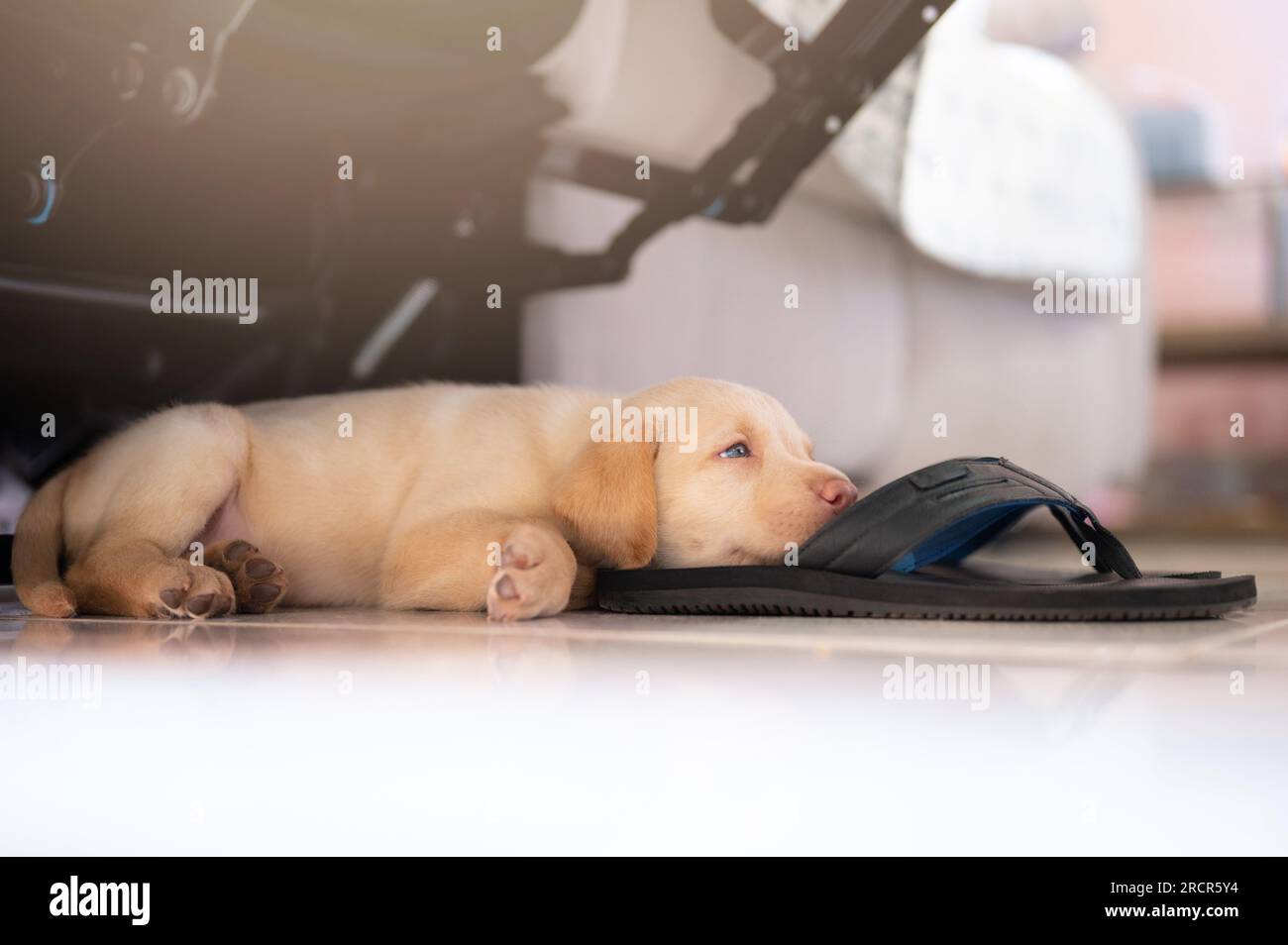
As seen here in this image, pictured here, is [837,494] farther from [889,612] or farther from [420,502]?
[420,502]

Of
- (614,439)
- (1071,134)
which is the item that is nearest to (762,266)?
(1071,134)

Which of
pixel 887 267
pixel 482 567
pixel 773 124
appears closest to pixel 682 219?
pixel 773 124

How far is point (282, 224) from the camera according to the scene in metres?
2.14

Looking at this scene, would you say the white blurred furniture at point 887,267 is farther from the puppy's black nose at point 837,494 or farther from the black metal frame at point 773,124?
the puppy's black nose at point 837,494

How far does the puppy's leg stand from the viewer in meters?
1.23

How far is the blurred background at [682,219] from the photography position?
1.75 metres

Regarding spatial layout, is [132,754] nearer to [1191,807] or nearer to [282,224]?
[1191,807]

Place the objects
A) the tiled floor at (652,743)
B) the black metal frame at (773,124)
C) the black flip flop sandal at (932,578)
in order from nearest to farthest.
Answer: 1. the tiled floor at (652,743)
2. the black flip flop sandal at (932,578)
3. the black metal frame at (773,124)

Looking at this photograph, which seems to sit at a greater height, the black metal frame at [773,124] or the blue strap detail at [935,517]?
the black metal frame at [773,124]

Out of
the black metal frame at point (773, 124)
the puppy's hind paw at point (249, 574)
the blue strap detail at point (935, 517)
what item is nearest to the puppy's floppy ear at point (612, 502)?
the blue strap detail at point (935, 517)

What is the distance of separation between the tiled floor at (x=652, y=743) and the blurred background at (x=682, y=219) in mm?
824

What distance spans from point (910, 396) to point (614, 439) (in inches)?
90.7

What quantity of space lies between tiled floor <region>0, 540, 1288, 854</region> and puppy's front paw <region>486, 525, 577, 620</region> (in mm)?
106
